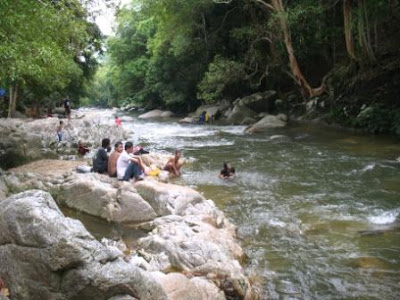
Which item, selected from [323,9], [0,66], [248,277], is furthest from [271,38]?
[248,277]

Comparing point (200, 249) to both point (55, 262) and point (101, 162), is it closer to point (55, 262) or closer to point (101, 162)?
point (55, 262)

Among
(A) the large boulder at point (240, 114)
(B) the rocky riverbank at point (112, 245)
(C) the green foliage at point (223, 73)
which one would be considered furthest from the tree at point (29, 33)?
(A) the large boulder at point (240, 114)

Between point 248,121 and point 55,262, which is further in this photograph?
point 248,121

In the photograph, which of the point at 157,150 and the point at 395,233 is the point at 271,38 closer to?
the point at 157,150

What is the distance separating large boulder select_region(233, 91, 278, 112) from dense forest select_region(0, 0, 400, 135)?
47.0 inches

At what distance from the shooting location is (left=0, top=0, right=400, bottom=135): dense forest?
34.1 ft

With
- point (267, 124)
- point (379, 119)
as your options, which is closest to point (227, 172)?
point (379, 119)

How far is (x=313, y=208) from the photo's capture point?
30.8 feet

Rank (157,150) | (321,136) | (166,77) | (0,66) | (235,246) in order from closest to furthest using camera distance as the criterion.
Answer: (235,246)
(0,66)
(157,150)
(321,136)
(166,77)

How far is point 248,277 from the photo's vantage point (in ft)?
20.6

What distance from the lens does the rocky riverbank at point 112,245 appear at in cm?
382

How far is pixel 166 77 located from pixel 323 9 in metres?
21.9

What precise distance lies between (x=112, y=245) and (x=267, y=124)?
18276mm

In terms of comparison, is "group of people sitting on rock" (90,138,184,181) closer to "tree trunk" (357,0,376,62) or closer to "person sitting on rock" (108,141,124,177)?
"person sitting on rock" (108,141,124,177)
